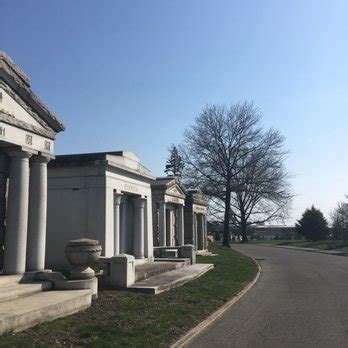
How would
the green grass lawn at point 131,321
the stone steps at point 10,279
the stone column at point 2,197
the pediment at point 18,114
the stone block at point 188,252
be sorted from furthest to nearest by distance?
1. the stone block at point 188,252
2. the stone column at point 2,197
3. the pediment at point 18,114
4. the stone steps at point 10,279
5. the green grass lawn at point 131,321

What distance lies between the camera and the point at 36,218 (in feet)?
34.7

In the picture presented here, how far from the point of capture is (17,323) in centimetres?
674

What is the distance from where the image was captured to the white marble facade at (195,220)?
97.9 feet

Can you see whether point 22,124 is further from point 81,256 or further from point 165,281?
point 165,281

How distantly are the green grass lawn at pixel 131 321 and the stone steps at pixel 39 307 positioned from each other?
164 mm

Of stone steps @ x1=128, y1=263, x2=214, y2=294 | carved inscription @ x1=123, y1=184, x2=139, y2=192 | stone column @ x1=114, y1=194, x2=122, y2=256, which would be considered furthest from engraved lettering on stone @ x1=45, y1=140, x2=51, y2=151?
carved inscription @ x1=123, y1=184, x2=139, y2=192

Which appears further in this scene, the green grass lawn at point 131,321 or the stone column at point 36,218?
the stone column at point 36,218

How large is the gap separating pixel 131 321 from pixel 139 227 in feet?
30.9

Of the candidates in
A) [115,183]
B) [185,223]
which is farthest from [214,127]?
[115,183]

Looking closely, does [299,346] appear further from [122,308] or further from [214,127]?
[214,127]

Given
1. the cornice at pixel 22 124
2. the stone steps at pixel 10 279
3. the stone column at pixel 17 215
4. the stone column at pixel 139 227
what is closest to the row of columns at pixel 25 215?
the stone column at pixel 17 215

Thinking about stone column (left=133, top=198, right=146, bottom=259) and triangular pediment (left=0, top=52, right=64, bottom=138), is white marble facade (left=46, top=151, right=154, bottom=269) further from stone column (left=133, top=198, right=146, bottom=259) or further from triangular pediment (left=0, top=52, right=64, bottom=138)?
triangular pediment (left=0, top=52, right=64, bottom=138)

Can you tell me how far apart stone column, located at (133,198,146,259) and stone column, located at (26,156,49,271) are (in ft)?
21.6

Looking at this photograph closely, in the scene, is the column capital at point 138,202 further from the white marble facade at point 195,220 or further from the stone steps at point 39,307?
the white marble facade at point 195,220
